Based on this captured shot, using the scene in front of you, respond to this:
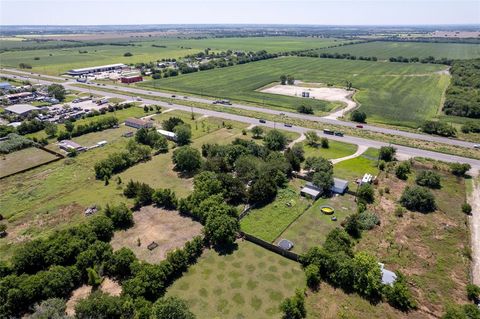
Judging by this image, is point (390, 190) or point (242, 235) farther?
point (390, 190)

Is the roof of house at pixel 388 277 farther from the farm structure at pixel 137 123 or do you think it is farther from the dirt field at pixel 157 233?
the farm structure at pixel 137 123

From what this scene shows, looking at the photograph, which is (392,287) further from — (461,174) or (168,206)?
(461,174)

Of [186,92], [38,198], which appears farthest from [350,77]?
[38,198]

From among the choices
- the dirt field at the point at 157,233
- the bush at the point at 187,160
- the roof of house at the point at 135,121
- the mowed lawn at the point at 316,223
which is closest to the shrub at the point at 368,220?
the mowed lawn at the point at 316,223

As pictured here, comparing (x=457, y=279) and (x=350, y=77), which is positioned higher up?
(x=350, y=77)

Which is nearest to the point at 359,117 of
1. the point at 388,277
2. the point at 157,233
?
the point at 388,277

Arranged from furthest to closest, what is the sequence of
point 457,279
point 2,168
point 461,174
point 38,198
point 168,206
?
point 2,168 < point 461,174 < point 38,198 < point 168,206 < point 457,279
